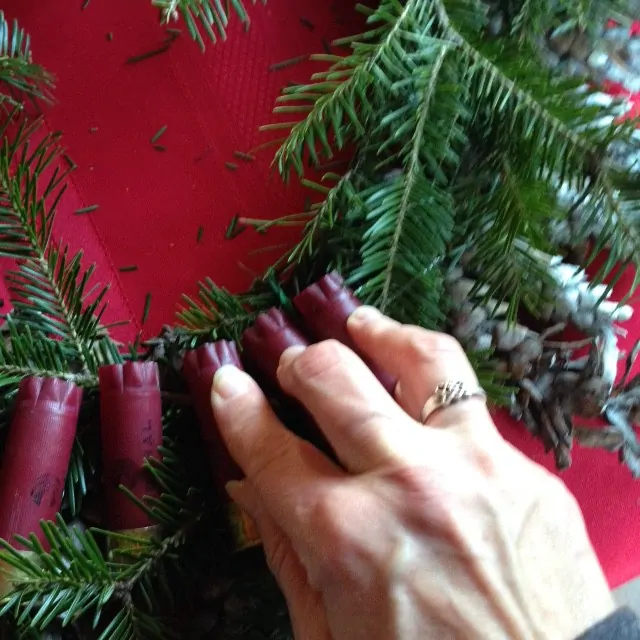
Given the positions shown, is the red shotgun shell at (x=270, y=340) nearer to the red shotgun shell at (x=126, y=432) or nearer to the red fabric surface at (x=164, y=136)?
the red shotgun shell at (x=126, y=432)

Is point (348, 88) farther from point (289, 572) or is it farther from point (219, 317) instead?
point (289, 572)

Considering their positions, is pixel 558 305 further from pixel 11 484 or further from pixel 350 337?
pixel 11 484

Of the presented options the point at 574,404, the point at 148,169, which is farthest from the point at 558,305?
the point at 148,169

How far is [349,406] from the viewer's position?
1.62ft

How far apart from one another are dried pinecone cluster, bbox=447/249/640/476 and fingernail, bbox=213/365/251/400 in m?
0.24

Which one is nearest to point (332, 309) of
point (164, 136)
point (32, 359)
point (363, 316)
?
point (363, 316)

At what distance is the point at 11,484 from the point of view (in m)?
0.54

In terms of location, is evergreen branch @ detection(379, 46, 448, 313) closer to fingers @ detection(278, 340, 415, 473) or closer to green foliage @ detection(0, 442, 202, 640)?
fingers @ detection(278, 340, 415, 473)

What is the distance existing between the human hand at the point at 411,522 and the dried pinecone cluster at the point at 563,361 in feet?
0.59

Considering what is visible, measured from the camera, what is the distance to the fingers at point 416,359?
52cm

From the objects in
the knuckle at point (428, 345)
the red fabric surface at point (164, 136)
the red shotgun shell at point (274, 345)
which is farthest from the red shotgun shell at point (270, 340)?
the red fabric surface at point (164, 136)

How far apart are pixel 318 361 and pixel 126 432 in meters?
0.18

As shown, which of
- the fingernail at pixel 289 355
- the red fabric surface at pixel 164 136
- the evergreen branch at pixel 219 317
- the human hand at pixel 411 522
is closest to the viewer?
the human hand at pixel 411 522

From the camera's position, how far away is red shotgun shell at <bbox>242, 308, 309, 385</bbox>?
591mm
